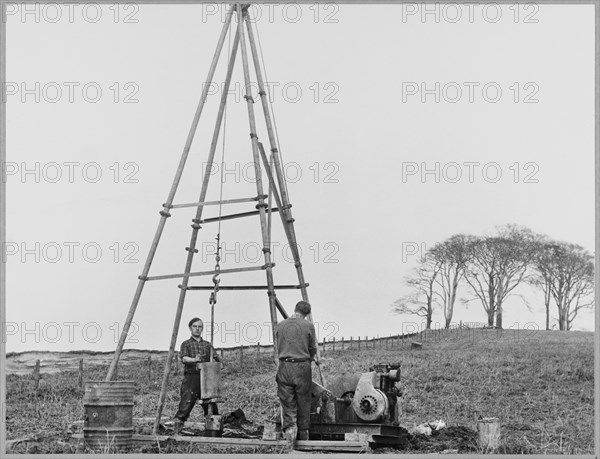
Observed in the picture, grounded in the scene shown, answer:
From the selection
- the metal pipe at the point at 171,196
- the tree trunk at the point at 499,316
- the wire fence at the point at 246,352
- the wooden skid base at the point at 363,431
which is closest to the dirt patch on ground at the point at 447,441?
the wooden skid base at the point at 363,431

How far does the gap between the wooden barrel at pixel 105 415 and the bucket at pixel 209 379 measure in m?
1.22

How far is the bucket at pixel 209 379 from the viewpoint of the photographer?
42.9 ft

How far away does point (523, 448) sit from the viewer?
12609mm

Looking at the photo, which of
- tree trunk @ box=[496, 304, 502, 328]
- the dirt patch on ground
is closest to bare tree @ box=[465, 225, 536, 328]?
tree trunk @ box=[496, 304, 502, 328]

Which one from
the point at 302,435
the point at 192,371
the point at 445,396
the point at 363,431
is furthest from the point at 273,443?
the point at 445,396

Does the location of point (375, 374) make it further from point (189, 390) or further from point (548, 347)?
point (548, 347)

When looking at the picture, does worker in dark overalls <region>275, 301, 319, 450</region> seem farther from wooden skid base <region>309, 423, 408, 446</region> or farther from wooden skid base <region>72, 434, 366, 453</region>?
wooden skid base <region>309, 423, 408, 446</region>

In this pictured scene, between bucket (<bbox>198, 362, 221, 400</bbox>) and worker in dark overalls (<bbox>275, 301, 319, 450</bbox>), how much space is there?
1.35 m

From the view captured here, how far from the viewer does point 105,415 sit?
39.8 feet

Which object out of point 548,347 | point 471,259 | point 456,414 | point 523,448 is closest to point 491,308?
point 471,259

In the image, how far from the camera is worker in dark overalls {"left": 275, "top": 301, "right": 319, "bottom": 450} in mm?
12039

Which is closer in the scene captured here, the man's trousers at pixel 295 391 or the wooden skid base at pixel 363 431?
the man's trousers at pixel 295 391

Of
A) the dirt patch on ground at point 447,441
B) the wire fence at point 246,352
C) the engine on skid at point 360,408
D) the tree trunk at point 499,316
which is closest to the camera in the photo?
the engine on skid at point 360,408

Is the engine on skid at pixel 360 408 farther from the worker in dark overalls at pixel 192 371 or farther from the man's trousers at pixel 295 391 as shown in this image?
the worker in dark overalls at pixel 192 371
